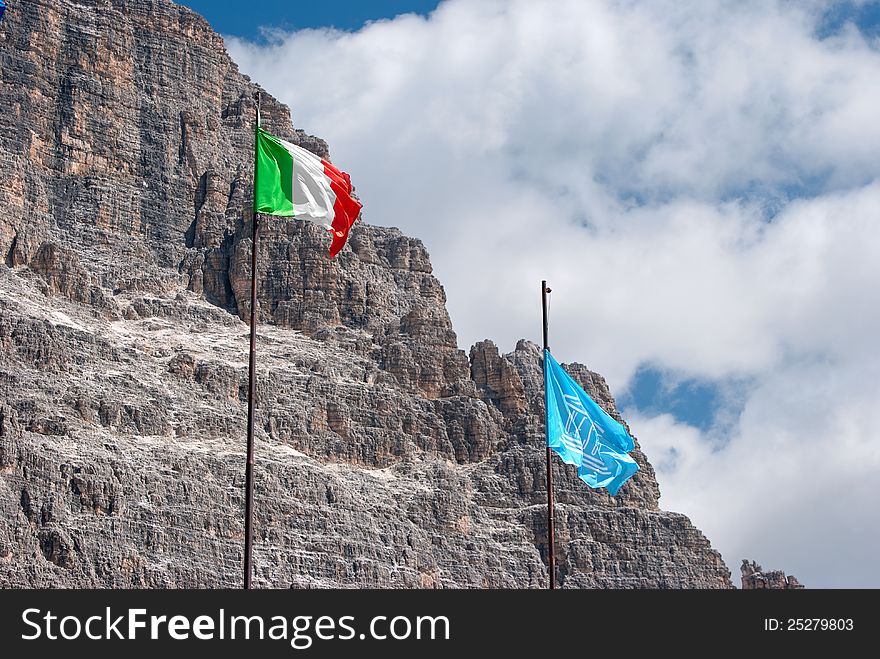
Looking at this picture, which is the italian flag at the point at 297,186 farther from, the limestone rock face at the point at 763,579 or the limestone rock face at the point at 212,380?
the limestone rock face at the point at 763,579

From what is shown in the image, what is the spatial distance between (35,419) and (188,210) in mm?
38985

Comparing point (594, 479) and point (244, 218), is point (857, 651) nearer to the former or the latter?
point (594, 479)

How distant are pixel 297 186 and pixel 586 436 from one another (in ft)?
33.7

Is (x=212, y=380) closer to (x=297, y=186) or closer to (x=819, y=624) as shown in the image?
(x=297, y=186)

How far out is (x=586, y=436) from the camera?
56.4 meters

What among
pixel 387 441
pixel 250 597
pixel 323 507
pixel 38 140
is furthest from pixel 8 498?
pixel 250 597

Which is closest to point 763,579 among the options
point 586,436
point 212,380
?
point 212,380

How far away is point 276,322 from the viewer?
461ft

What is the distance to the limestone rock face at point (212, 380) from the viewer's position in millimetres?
110938

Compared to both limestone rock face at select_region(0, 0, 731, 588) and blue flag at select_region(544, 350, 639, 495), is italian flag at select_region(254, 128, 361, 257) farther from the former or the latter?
limestone rock face at select_region(0, 0, 731, 588)

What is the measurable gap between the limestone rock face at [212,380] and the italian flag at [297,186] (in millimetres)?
52250

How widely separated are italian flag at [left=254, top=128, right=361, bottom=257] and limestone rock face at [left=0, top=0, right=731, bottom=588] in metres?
52.3

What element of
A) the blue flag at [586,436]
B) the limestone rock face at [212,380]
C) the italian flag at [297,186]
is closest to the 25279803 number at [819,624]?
the blue flag at [586,436]

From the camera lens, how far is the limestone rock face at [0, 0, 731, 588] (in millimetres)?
110938
